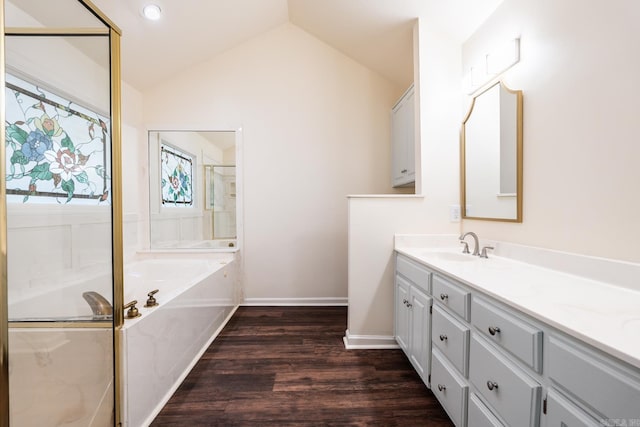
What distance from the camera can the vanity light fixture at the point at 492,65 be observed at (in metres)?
1.62

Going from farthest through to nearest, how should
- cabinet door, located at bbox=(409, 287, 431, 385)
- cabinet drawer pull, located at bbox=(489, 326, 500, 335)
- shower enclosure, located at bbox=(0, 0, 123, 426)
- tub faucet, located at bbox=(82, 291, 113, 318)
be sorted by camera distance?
cabinet door, located at bbox=(409, 287, 431, 385) < tub faucet, located at bbox=(82, 291, 113, 318) < shower enclosure, located at bbox=(0, 0, 123, 426) < cabinet drawer pull, located at bbox=(489, 326, 500, 335)

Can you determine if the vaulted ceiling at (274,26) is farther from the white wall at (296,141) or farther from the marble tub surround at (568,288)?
the marble tub surround at (568,288)

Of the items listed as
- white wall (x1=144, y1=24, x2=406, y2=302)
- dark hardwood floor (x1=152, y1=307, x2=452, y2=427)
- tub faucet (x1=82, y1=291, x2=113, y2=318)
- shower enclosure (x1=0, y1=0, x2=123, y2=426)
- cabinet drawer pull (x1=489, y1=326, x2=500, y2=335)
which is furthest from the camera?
white wall (x1=144, y1=24, x2=406, y2=302)

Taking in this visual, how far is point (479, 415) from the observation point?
107 cm

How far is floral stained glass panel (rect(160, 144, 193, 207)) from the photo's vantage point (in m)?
3.08

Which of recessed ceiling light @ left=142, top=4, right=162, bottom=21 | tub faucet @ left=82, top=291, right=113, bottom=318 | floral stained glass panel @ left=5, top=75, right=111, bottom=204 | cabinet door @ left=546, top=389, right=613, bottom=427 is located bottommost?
cabinet door @ left=546, top=389, right=613, bottom=427

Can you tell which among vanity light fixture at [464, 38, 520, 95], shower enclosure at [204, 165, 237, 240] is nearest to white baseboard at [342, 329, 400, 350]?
shower enclosure at [204, 165, 237, 240]

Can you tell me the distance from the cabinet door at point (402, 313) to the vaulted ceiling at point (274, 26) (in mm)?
2010

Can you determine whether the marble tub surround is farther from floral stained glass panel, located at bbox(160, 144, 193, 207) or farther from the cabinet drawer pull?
floral stained glass panel, located at bbox(160, 144, 193, 207)

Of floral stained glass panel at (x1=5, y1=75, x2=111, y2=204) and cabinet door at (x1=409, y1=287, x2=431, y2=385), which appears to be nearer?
floral stained glass panel at (x1=5, y1=75, x2=111, y2=204)

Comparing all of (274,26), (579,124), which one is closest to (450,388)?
(579,124)

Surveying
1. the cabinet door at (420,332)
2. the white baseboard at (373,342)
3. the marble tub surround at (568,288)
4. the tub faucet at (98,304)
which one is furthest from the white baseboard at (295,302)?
the tub faucet at (98,304)

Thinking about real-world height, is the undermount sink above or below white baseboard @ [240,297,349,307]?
above

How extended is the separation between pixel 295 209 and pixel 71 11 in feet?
7.31
